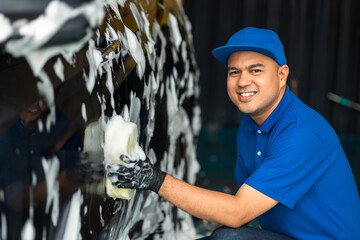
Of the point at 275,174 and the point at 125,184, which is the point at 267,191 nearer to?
the point at 275,174

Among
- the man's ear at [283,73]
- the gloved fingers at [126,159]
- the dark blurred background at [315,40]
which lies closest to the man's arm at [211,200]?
the gloved fingers at [126,159]

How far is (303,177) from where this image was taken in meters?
1.32

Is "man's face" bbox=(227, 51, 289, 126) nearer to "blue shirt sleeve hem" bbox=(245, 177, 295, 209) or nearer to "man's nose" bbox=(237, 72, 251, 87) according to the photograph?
"man's nose" bbox=(237, 72, 251, 87)

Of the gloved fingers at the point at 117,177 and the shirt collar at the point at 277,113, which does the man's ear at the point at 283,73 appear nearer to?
the shirt collar at the point at 277,113

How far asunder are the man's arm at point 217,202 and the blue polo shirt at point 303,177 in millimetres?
32

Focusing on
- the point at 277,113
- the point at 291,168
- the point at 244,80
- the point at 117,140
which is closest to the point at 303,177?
the point at 291,168

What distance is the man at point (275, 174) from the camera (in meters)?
1.27

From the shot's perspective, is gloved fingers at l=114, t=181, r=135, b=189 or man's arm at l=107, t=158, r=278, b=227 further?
man's arm at l=107, t=158, r=278, b=227

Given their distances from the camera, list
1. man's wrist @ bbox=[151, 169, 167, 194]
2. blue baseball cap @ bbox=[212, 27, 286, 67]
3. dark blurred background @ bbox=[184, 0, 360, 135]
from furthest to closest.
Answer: dark blurred background @ bbox=[184, 0, 360, 135] → blue baseball cap @ bbox=[212, 27, 286, 67] → man's wrist @ bbox=[151, 169, 167, 194]

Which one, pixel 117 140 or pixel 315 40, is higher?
pixel 117 140

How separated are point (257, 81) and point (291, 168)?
0.31m

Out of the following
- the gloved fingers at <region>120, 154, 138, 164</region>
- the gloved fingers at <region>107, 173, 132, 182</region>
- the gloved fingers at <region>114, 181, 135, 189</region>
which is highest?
the gloved fingers at <region>120, 154, 138, 164</region>

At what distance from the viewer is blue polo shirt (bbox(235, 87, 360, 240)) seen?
4.24ft

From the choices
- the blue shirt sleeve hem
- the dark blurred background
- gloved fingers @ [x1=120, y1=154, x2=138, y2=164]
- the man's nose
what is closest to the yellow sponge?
gloved fingers @ [x1=120, y1=154, x2=138, y2=164]
